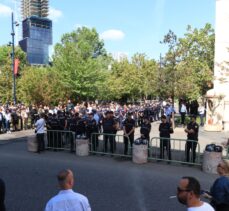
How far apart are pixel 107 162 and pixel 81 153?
1638mm

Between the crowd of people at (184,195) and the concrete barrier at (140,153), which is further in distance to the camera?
the concrete barrier at (140,153)

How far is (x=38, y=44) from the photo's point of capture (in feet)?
573

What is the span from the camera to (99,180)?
9727 mm

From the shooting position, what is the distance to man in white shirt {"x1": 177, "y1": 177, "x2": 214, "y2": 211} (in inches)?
129

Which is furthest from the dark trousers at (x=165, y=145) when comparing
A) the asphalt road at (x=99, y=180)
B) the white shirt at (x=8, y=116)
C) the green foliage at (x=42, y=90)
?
the green foliage at (x=42, y=90)

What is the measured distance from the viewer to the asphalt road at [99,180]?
777 cm

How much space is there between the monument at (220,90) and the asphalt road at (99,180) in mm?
10654

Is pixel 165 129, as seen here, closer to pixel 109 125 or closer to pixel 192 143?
pixel 192 143

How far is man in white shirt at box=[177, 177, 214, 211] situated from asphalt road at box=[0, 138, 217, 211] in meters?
4.31

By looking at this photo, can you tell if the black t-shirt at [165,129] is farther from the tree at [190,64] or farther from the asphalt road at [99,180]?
the tree at [190,64]

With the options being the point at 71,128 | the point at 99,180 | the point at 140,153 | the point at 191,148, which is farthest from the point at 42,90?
the point at 99,180

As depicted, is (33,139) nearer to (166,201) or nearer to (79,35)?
(166,201)

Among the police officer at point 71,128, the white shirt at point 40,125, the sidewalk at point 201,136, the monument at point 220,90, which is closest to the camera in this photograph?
the white shirt at point 40,125

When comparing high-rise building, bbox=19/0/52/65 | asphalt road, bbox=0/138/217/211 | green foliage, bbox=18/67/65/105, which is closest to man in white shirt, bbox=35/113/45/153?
asphalt road, bbox=0/138/217/211
